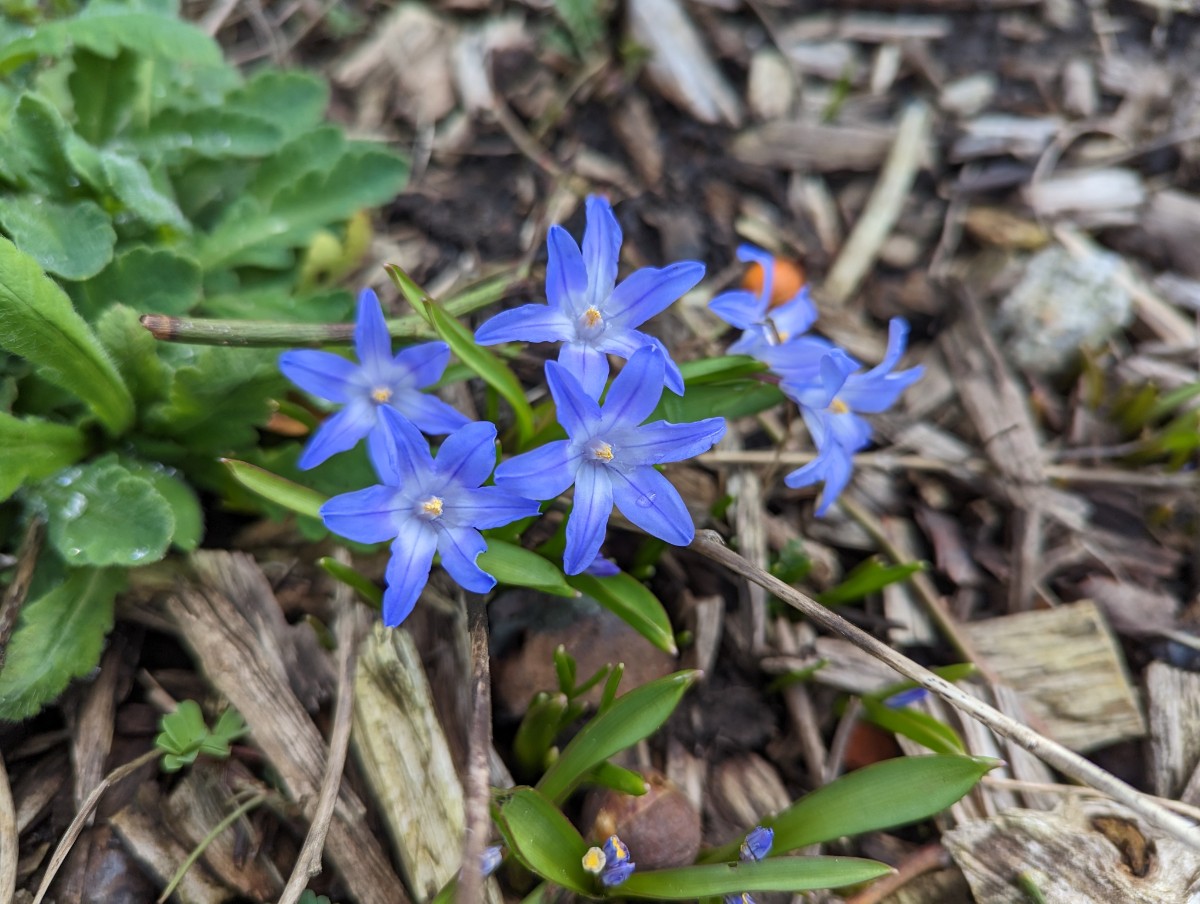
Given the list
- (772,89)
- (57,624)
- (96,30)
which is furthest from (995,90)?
(57,624)

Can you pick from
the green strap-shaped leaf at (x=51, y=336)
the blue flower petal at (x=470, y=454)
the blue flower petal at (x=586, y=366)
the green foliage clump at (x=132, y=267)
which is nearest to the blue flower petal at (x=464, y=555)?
the blue flower petal at (x=470, y=454)

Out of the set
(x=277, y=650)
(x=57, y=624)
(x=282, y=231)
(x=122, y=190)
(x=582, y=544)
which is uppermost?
(x=122, y=190)

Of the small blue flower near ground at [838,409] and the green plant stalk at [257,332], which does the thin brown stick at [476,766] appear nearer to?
the green plant stalk at [257,332]

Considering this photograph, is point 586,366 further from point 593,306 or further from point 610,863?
point 610,863

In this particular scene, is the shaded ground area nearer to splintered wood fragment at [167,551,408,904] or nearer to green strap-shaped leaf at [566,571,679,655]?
splintered wood fragment at [167,551,408,904]

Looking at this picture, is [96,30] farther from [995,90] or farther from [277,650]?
[995,90]

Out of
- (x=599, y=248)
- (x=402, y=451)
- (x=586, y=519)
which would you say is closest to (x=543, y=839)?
(x=586, y=519)

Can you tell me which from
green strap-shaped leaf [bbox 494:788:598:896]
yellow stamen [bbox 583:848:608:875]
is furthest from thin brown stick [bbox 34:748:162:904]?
yellow stamen [bbox 583:848:608:875]
